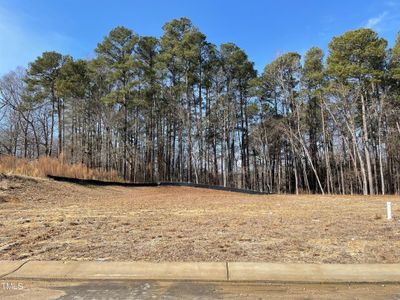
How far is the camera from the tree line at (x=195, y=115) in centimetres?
3703

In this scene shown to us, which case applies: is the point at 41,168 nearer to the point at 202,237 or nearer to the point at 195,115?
the point at 202,237

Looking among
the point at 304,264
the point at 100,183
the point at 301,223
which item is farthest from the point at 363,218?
the point at 100,183

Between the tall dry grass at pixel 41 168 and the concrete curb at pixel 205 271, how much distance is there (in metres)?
13.8

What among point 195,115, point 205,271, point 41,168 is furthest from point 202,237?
point 195,115

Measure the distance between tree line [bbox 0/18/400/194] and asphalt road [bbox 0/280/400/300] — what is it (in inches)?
1194

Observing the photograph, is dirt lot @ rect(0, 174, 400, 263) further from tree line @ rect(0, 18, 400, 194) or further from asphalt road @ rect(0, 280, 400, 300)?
tree line @ rect(0, 18, 400, 194)

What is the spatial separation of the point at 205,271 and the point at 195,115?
3529 centimetres

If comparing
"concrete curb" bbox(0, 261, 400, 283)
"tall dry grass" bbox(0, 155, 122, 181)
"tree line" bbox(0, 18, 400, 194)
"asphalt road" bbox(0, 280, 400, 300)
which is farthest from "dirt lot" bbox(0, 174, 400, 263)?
"tree line" bbox(0, 18, 400, 194)

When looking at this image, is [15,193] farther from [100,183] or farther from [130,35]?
[130,35]

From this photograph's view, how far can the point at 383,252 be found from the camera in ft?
18.1

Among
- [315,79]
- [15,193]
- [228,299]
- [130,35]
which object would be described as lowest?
[228,299]

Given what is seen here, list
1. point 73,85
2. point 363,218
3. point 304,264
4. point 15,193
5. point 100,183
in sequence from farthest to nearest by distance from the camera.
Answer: point 73,85
point 100,183
point 15,193
point 363,218
point 304,264

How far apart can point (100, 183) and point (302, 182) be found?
29177 mm

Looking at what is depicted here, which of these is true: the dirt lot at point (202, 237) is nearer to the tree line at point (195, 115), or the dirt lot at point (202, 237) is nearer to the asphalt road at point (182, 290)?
the asphalt road at point (182, 290)
